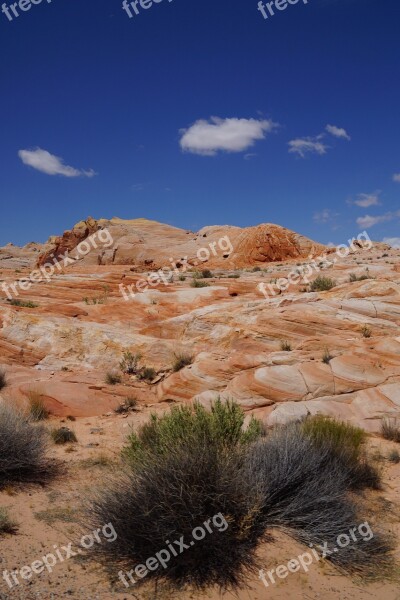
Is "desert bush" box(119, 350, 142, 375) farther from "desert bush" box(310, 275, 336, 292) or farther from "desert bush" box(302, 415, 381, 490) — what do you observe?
"desert bush" box(310, 275, 336, 292)

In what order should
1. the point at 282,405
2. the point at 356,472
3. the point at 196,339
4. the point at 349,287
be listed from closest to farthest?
the point at 356,472, the point at 282,405, the point at 196,339, the point at 349,287

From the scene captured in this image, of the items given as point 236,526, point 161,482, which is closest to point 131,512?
point 161,482

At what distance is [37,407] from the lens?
9625 millimetres

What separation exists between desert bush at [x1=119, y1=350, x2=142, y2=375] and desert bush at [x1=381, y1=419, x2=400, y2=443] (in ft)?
21.7

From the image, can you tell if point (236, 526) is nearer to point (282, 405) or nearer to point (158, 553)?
point (158, 553)

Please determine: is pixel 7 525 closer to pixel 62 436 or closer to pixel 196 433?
pixel 196 433

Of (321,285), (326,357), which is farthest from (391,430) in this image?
(321,285)

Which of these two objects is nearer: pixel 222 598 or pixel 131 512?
pixel 222 598

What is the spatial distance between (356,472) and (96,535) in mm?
3892

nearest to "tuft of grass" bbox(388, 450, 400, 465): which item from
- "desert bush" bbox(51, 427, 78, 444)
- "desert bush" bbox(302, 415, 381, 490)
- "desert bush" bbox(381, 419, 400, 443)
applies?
"desert bush" bbox(302, 415, 381, 490)

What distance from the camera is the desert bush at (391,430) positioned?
8098 mm

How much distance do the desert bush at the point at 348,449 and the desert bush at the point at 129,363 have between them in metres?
6.19

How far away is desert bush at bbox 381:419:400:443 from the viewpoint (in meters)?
8.10

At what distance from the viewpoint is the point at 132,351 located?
12.8 m
